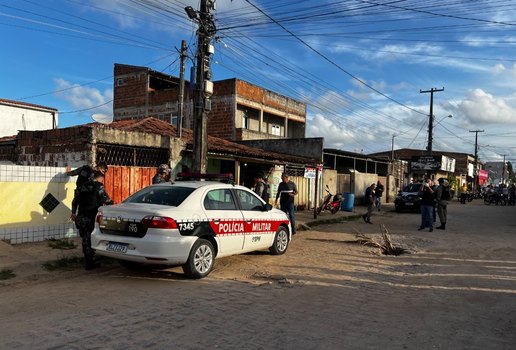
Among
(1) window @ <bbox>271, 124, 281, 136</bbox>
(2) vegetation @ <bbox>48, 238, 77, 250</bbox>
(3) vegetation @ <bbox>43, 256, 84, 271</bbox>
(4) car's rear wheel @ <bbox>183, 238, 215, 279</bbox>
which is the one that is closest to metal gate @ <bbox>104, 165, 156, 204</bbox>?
(2) vegetation @ <bbox>48, 238, 77, 250</bbox>

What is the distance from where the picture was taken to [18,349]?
4.05m

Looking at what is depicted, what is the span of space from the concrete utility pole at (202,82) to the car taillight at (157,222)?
4952 millimetres

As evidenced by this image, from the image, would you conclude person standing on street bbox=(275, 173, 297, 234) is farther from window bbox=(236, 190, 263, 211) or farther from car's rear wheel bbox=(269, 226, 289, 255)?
window bbox=(236, 190, 263, 211)

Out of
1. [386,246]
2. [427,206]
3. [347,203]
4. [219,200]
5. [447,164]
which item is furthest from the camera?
[447,164]

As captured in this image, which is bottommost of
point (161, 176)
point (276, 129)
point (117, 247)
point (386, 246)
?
point (386, 246)

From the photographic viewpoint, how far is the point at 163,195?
7.45 meters

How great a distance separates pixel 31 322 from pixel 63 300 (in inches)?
35.9

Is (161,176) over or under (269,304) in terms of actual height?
over

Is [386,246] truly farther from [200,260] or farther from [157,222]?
[157,222]

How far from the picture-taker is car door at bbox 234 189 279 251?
8.34m

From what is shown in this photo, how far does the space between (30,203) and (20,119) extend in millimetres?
20022

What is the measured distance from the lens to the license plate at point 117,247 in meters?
6.74

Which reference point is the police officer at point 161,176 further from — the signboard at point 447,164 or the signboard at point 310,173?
the signboard at point 447,164

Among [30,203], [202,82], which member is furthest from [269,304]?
[202,82]
